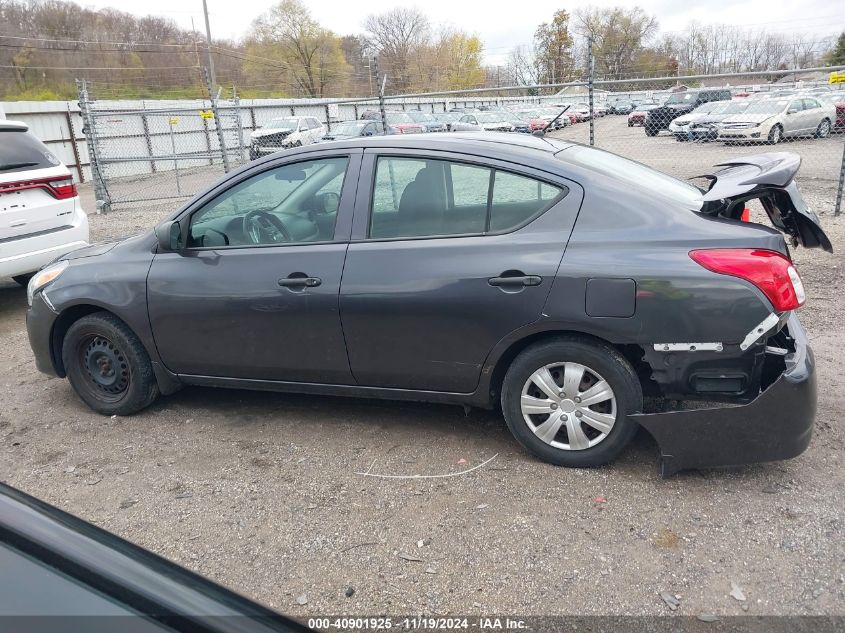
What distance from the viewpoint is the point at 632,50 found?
2179 inches

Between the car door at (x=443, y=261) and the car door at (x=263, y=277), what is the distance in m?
0.14

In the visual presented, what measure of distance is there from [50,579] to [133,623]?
18 cm

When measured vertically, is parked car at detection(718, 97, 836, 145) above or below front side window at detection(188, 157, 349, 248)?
below

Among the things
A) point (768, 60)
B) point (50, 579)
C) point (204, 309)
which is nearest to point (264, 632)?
point (50, 579)

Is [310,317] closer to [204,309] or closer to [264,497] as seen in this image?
[204,309]

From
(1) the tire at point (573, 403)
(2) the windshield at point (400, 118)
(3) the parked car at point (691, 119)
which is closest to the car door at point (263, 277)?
(1) the tire at point (573, 403)

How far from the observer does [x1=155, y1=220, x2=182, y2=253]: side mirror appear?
3947 millimetres

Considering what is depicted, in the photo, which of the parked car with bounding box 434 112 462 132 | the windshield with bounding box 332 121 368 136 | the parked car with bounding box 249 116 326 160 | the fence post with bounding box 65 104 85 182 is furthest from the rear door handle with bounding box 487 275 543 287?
the fence post with bounding box 65 104 85 182

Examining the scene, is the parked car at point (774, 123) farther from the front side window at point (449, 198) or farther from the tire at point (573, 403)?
the tire at point (573, 403)

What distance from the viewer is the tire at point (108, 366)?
4195 mm

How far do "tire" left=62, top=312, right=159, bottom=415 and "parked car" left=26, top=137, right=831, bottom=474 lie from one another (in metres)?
0.01

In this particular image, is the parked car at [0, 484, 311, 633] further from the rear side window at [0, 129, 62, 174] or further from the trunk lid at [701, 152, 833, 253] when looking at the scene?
the rear side window at [0, 129, 62, 174]

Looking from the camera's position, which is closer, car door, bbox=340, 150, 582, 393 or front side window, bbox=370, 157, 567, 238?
car door, bbox=340, 150, 582, 393

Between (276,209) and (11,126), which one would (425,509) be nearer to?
(276,209)
